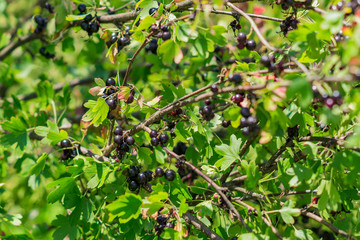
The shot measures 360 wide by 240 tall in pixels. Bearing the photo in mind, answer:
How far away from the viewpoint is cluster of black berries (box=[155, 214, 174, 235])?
5.53 ft

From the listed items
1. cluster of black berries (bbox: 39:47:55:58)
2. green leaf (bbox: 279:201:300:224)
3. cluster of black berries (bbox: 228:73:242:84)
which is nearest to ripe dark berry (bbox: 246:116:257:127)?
cluster of black berries (bbox: 228:73:242:84)

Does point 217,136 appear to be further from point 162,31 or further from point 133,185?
point 162,31

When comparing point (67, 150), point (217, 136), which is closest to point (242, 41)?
point (217, 136)

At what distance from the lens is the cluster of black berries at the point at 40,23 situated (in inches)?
116

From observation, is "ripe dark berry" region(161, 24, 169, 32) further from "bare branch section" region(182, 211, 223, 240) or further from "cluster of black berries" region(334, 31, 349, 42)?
"bare branch section" region(182, 211, 223, 240)

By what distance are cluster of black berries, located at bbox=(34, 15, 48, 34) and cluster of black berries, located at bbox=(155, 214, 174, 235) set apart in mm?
2011

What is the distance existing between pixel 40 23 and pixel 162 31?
1713mm

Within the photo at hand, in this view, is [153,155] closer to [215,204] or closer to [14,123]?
[215,204]

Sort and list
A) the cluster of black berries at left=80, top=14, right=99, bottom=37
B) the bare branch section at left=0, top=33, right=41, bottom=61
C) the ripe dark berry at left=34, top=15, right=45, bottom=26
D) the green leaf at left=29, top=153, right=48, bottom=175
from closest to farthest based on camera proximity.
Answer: the green leaf at left=29, top=153, right=48, bottom=175 → the cluster of black berries at left=80, top=14, right=99, bottom=37 → the ripe dark berry at left=34, top=15, right=45, bottom=26 → the bare branch section at left=0, top=33, right=41, bottom=61

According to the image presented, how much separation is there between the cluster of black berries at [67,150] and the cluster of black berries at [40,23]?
132 cm

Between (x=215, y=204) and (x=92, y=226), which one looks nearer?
(x=215, y=204)

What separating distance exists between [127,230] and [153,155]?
0.42 meters

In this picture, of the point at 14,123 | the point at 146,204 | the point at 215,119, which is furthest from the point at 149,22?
the point at 14,123

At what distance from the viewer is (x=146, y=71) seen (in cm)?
319
